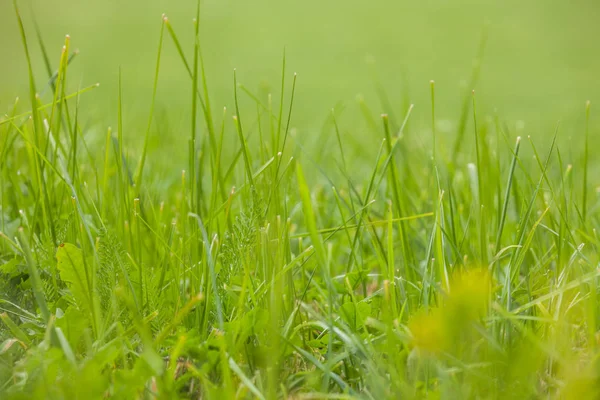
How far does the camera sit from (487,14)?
225 inches

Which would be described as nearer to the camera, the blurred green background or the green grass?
the green grass

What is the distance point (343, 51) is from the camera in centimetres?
498

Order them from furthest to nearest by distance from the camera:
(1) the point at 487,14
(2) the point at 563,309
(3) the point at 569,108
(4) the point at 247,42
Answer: (1) the point at 487,14 → (4) the point at 247,42 → (3) the point at 569,108 → (2) the point at 563,309

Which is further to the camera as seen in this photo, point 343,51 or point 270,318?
point 343,51

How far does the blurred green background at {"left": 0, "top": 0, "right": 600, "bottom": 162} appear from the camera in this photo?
12.9ft

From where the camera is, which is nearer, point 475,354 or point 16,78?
point 475,354

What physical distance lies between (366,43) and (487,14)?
4.83 ft

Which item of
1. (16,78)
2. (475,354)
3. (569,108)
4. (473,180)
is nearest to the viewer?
(475,354)

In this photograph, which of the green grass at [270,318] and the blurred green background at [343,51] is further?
the blurred green background at [343,51]

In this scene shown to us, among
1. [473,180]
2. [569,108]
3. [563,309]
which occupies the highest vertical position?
[473,180]

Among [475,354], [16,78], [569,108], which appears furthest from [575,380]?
[16,78]

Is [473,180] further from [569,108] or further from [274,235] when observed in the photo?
[569,108]

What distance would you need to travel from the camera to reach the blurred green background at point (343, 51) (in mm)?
3930

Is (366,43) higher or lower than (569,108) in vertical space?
higher
